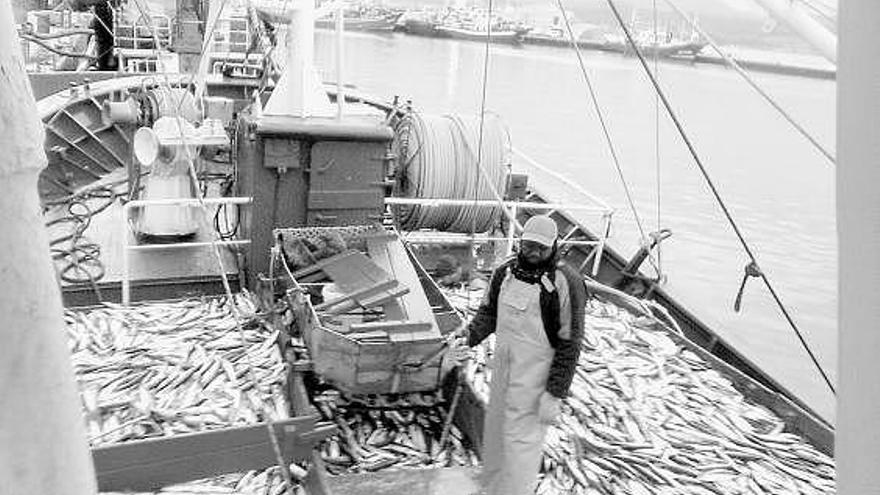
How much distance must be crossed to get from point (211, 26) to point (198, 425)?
5873 mm

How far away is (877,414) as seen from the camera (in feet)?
2.93

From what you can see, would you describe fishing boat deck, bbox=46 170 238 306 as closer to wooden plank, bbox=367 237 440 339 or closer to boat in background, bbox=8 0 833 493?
boat in background, bbox=8 0 833 493

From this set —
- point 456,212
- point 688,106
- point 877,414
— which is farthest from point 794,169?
point 877,414

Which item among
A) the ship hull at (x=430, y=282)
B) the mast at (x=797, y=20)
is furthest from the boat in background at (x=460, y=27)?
the mast at (x=797, y=20)

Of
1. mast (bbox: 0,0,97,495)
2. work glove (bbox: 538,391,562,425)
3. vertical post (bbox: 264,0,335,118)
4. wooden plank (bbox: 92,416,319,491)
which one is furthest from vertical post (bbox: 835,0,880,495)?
vertical post (bbox: 264,0,335,118)

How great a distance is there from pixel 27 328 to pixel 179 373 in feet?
19.8

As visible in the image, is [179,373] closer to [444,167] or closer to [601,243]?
[444,167]

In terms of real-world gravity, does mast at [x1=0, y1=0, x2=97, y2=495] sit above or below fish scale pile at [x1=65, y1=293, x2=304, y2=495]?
above

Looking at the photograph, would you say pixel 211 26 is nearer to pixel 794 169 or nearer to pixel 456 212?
pixel 456 212

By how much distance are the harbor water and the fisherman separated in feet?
10.5

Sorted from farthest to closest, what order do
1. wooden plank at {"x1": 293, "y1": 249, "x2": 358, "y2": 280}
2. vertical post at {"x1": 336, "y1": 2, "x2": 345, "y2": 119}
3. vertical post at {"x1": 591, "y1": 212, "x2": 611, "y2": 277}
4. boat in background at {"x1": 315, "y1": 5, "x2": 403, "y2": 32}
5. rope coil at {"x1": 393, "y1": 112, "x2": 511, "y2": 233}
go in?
boat in background at {"x1": 315, "y1": 5, "x2": 403, "y2": 32}
rope coil at {"x1": 393, "y1": 112, "x2": 511, "y2": 233}
vertical post at {"x1": 591, "y1": 212, "x2": 611, "y2": 277}
vertical post at {"x1": 336, "y1": 2, "x2": 345, "y2": 119}
wooden plank at {"x1": 293, "y1": 249, "x2": 358, "y2": 280}

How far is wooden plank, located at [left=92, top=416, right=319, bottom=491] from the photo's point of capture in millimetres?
4926

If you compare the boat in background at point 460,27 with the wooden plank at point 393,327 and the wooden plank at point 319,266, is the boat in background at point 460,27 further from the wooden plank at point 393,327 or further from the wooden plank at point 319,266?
the wooden plank at point 393,327

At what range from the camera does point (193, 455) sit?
5.09 m
